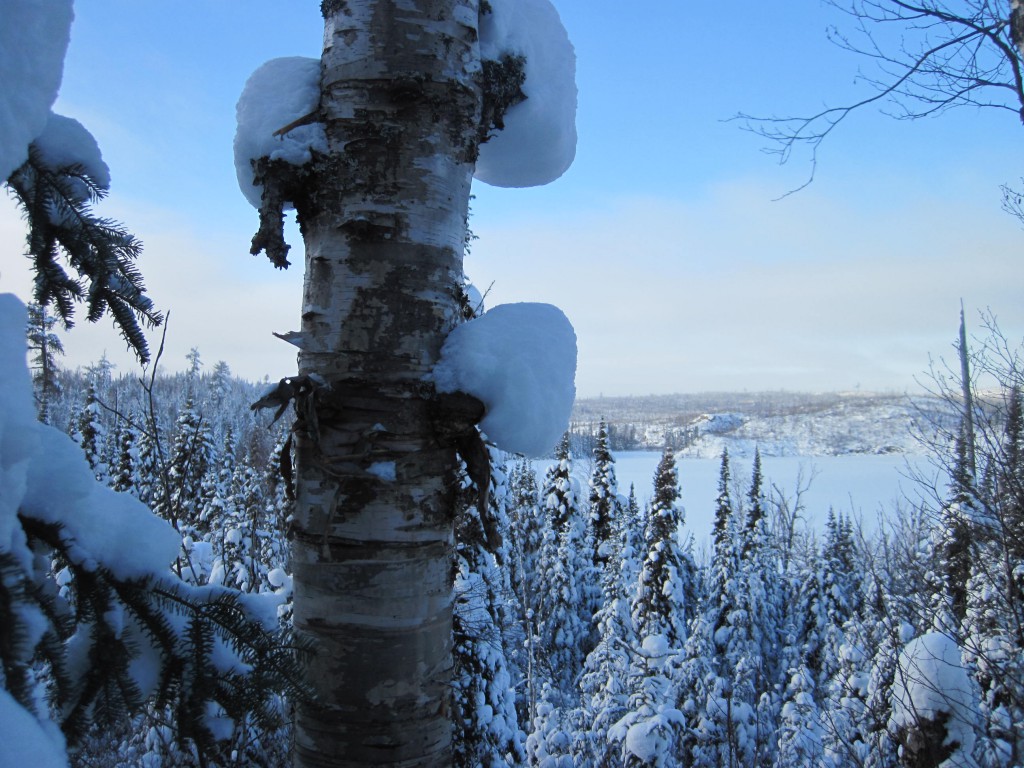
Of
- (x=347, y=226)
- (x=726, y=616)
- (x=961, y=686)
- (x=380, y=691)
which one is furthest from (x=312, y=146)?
(x=726, y=616)

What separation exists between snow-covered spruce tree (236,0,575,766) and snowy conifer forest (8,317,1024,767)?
0.63ft

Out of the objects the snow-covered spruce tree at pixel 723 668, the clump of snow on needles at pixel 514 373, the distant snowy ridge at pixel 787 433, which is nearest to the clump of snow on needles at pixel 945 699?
the snow-covered spruce tree at pixel 723 668

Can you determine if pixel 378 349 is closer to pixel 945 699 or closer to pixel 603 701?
pixel 945 699

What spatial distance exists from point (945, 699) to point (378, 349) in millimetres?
7635

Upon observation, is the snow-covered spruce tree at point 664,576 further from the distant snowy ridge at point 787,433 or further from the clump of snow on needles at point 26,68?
the distant snowy ridge at point 787,433

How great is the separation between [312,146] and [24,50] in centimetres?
76

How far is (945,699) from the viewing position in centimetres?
666

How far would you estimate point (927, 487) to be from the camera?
9.87 metres

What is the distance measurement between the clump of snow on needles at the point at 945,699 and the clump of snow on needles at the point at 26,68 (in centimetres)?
823

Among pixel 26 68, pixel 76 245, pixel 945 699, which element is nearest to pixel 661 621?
pixel 945 699

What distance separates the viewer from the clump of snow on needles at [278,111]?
1.77m

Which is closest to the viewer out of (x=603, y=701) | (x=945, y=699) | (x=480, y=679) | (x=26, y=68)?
(x=26, y=68)

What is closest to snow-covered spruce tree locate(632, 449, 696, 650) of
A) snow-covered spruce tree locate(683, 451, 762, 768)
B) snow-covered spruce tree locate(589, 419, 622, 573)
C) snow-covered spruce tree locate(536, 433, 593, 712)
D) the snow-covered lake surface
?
snow-covered spruce tree locate(683, 451, 762, 768)

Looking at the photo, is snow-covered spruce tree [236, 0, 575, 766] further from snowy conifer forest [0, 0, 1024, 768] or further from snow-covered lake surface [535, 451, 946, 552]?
snow-covered lake surface [535, 451, 946, 552]
